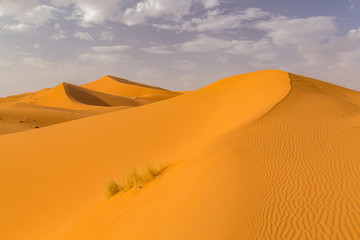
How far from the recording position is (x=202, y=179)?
4488 mm

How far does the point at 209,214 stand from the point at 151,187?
6.66ft

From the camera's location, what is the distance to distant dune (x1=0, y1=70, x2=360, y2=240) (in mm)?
3188

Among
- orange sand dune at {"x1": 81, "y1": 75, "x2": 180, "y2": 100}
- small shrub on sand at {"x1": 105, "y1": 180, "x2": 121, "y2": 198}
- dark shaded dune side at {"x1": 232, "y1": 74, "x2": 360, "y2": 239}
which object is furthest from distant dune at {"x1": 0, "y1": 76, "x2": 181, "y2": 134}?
dark shaded dune side at {"x1": 232, "y1": 74, "x2": 360, "y2": 239}

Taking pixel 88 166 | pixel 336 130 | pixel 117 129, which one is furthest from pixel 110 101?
pixel 336 130

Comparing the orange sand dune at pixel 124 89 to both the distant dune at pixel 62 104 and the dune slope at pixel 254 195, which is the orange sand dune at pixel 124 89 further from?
the dune slope at pixel 254 195

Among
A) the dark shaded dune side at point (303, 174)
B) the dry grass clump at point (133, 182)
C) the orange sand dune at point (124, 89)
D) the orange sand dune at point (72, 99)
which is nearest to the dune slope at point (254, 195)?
the dark shaded dune side at point (303, 174)

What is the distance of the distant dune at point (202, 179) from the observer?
319 centimetres

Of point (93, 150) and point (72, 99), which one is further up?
point (72, 99)

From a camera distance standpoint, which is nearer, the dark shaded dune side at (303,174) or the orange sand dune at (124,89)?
the dark shaded dune side at (303,174)

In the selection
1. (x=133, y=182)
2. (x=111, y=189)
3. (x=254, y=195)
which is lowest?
(x=111, y=189)

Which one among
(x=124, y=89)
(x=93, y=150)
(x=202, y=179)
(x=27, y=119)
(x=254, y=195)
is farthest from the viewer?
(x=124, y=89)

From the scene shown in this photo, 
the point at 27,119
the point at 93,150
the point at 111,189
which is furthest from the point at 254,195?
the point at 27,119

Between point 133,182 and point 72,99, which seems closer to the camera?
point 133,182

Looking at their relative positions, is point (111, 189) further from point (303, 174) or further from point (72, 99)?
point (72, 99)
